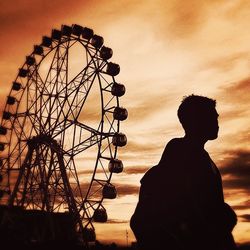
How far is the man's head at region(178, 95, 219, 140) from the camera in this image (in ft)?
7.01

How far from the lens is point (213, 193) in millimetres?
1967

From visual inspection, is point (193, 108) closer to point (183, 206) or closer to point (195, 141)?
point (195, 141)

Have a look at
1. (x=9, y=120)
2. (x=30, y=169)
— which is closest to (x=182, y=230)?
(x=30, y=169)

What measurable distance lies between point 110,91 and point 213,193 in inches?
862

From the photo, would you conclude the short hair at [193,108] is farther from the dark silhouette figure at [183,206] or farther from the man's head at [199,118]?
the dark silhouette figure at [183,206]

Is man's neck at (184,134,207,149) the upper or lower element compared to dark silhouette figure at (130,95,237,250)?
upper

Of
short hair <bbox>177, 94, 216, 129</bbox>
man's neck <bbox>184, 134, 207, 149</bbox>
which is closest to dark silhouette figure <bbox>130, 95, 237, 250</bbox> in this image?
man's neck <bbox>184, 134, 207, 149</bbox>

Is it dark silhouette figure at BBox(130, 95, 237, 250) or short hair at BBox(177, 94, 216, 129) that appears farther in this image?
short hair at BBox(177, 94, 216, 129)

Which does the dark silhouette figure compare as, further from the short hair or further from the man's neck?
the short hair

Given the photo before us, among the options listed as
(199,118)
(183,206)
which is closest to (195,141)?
(199,118)

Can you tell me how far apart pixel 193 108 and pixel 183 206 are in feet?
1.70

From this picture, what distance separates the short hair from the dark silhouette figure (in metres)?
0.11

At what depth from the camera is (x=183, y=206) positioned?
73.1 inches

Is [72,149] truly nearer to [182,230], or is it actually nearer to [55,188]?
[55,188]
